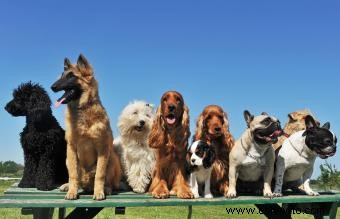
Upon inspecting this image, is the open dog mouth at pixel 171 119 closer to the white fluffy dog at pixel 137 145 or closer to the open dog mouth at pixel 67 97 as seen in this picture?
the white fluffy dog at pixel 137 145

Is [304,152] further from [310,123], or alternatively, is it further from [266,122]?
[266,122]

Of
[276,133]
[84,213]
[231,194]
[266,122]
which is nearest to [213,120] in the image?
[266,122]

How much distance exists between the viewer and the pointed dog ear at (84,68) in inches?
177

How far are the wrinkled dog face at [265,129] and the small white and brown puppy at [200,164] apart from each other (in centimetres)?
55

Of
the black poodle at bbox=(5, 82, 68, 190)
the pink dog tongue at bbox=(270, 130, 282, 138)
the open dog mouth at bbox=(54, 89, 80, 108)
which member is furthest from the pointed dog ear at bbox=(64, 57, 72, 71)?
the pink dog tongue at bbox=(270, 130, 282, 138)

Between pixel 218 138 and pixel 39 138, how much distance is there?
88.0 inches

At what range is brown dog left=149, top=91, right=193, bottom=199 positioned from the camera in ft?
15.8

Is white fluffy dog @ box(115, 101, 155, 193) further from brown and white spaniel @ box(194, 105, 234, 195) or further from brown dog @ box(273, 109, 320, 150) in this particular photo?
brown dog @ box(273, 109, 320, 150)

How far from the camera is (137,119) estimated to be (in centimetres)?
536

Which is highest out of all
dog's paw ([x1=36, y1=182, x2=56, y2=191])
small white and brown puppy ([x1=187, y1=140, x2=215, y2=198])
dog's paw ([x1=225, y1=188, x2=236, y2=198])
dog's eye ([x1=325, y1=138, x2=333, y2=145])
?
dog's eye ([x1=325, y1=138, x2=333, y2=145])

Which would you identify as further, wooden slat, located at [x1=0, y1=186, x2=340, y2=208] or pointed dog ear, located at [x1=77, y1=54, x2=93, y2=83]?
pointed dog ear, located at [x1=77, y1=54, x2=93, y2=83]

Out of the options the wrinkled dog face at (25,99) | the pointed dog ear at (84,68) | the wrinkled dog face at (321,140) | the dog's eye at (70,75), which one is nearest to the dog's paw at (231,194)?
the wrinkled dog face at (321,140)

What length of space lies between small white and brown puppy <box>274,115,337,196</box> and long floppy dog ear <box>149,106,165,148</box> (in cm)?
151

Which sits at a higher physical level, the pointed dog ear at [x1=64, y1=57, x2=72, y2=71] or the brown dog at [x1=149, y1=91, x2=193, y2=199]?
the pointed dog ear at [x1=64, y1=57, x2=72, y2=71]
